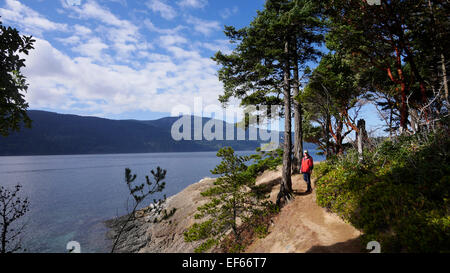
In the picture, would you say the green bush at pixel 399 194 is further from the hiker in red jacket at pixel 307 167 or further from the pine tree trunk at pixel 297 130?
the pine tree trunk at pixel 297 130

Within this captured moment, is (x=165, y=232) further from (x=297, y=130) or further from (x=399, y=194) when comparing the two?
(x=399, y=194)

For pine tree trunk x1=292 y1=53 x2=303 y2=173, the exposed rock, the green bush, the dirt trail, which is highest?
pine tree trunk x1=292 y1=53 x2=303 y2=173

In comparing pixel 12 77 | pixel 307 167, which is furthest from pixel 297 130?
pixel 12 77

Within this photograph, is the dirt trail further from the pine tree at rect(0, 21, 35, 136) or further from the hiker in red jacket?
the pine tree at rect(0, 21, 35, 136)

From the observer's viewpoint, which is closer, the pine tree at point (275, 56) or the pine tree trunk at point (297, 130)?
the pine tree at point (275, 56)

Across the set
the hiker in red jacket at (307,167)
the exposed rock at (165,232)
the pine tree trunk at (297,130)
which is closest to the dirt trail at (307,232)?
the hiker in red jacket at (307,167)

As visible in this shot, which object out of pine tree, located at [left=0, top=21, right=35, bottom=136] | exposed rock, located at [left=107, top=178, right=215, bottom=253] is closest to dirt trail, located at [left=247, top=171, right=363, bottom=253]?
exposed rock, located at [left=107, top=178, right=215, bottom=253]

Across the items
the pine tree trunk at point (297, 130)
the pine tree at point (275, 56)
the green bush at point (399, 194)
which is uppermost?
the pine tree at point (275, 56)

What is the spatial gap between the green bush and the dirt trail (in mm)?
406

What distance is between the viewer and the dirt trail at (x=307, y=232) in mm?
5605

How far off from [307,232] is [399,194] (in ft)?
9.98

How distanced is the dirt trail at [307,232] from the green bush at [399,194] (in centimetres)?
41

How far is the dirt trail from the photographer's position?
5.61 meters

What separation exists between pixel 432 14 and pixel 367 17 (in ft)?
9.35
